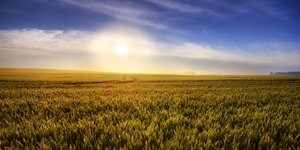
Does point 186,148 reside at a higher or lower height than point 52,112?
higher

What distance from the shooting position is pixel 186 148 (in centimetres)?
190

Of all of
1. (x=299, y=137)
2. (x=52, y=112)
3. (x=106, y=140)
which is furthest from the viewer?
(x=52, y=112)

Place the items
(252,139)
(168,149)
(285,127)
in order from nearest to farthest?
(168,149) → (252,139) → (285,127)

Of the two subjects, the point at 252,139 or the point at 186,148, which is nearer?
the point at 186,148

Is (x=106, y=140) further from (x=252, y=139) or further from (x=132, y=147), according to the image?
(x=252, y=139)

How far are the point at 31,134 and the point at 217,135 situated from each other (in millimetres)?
3781

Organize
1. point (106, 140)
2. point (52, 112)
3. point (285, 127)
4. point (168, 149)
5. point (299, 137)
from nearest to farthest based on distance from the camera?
point (168, 149)
point (106, 140)
point (299, 137)
point (285, 127)
point (52, 112)

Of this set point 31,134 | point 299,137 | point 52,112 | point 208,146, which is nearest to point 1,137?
point 31,134

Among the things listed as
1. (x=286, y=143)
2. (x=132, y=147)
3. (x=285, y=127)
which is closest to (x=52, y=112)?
(x=132, y=147)

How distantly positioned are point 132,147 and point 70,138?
1.37 metres

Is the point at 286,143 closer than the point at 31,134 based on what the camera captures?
Yes

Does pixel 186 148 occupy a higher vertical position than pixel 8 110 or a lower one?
higher

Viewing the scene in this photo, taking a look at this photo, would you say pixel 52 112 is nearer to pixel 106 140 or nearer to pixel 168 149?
pixel 106 140

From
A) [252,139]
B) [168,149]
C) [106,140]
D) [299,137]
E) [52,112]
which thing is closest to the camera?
[168,149]
